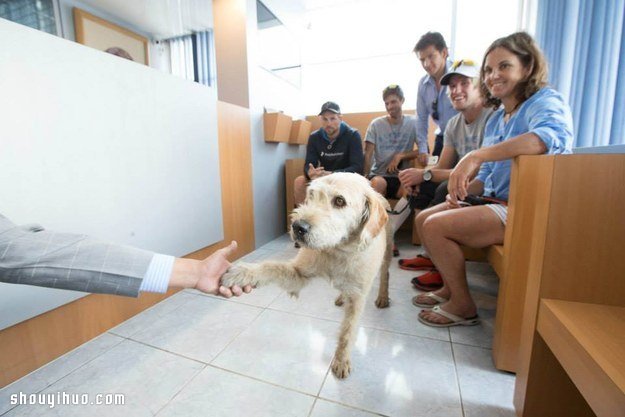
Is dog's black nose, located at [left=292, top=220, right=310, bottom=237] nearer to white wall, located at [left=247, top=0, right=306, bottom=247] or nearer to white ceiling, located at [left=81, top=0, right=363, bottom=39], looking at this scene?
white ceiling, located at [left=81, top=0, right=363, bottom=39]

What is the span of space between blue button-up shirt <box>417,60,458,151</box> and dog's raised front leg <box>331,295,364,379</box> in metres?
1.74

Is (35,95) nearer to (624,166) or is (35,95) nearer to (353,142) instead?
(624,166)

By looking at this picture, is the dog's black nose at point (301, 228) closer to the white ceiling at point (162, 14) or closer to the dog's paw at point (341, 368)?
the dog's paw at point (341, 368)

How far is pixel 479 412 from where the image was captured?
943 mm

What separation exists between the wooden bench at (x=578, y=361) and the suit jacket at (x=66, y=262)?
3.28 ft

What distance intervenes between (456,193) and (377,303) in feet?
2.70

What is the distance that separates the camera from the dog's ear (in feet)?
3.55

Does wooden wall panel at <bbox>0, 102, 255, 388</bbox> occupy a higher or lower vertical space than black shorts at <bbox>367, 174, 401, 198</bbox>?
lower

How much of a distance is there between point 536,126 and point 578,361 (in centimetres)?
84

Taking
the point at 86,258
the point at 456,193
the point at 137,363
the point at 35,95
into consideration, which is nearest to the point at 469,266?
the point at 456,193

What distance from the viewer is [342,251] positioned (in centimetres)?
112

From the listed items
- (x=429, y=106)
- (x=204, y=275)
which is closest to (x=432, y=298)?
(x=204, y=275)

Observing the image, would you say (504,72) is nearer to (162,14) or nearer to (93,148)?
(93,148)

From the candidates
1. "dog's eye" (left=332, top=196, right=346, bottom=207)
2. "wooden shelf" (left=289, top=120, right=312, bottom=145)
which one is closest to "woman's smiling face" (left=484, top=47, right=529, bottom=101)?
"dog's eye" (left=332, top=196, right=346, bottom=207)
